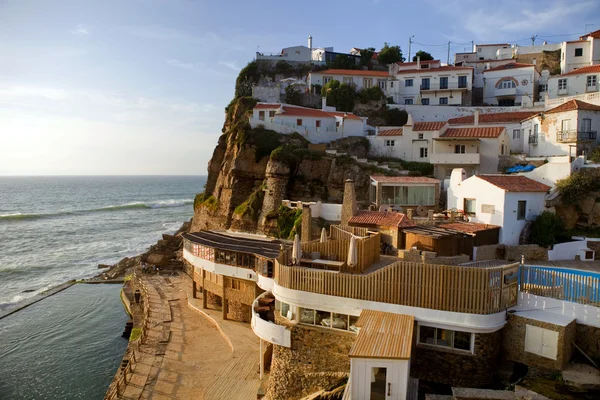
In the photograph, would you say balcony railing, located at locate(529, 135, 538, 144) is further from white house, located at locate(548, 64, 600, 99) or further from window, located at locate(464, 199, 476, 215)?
→ window, located at locate(464, 199, 476, 215)

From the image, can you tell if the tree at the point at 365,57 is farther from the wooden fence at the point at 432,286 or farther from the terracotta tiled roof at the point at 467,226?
the wooden fence at the point at 432,286

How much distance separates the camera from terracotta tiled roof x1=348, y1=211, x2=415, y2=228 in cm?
2444

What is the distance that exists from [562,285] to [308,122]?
32.6m

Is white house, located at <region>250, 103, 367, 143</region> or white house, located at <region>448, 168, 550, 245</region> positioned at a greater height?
white house, located at <region>250, 103, 367, 143</region>

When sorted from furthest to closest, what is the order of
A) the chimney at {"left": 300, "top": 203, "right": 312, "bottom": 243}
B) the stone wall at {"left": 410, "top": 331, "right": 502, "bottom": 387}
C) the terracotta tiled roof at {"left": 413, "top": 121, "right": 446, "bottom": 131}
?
1. the terracotta tiled roof at {"left": 413, "top": 121, "right": 446, "bottom": 131}
2. the chimney at {"left": 300, "top": 203, "right": 312, "bottom": 243}
3. the stone wall at {"left": 410, "top": 331, "right": 502, "bottom": 387}

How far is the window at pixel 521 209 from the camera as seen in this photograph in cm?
2575

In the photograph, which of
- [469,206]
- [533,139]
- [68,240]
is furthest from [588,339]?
[68,240]

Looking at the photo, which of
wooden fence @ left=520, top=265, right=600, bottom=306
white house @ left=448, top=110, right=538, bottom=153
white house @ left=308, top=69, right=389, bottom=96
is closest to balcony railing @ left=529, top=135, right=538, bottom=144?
white house @ left=448, top=110, right=538, bottom=153

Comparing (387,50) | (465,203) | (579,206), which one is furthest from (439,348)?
(387,50)

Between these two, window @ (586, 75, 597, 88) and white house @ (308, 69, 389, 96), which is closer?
window @ (586, 75, 597, 88)

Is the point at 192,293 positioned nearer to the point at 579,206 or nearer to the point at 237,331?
the point at 237,331

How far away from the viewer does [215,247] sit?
1059 inches

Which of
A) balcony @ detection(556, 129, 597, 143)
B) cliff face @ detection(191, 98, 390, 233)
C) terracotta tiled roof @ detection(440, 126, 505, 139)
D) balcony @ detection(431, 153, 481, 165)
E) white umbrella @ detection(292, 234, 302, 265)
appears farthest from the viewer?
cliff face @ detection(191, 98, 390, 233)

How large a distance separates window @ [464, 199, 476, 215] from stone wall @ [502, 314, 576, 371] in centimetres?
1420
